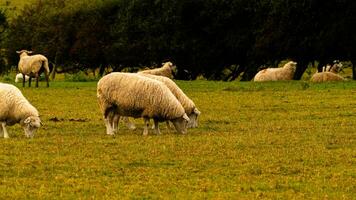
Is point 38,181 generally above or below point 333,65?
above

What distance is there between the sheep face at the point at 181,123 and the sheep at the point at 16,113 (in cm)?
319

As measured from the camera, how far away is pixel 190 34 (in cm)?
5706

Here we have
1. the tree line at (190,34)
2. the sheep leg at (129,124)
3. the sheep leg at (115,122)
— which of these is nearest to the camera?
the sheep leg at (115,122)

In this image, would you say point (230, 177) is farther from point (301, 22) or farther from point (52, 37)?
point (52, 37)

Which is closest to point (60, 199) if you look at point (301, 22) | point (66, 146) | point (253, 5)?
point (66, 146)

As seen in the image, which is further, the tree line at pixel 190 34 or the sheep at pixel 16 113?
the tree line at pixel 190 34

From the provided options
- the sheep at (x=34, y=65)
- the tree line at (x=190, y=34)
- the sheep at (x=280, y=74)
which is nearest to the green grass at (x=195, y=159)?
the sheep at (x=34, y=65)

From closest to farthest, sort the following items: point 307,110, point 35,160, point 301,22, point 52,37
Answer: point 35,160 → point 307,110 → point 301,22 → point 52,37

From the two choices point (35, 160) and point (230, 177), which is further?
point (35, 160)

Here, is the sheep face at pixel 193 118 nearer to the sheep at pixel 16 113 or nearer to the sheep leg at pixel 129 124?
the sheep leg at pixel 129 124

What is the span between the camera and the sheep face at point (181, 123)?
2034cm

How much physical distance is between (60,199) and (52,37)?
5905 cm

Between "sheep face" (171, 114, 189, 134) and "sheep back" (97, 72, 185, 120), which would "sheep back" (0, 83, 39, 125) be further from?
"sheep face" (171, 114, 189, 134)

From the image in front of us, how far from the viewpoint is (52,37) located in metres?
69.8
